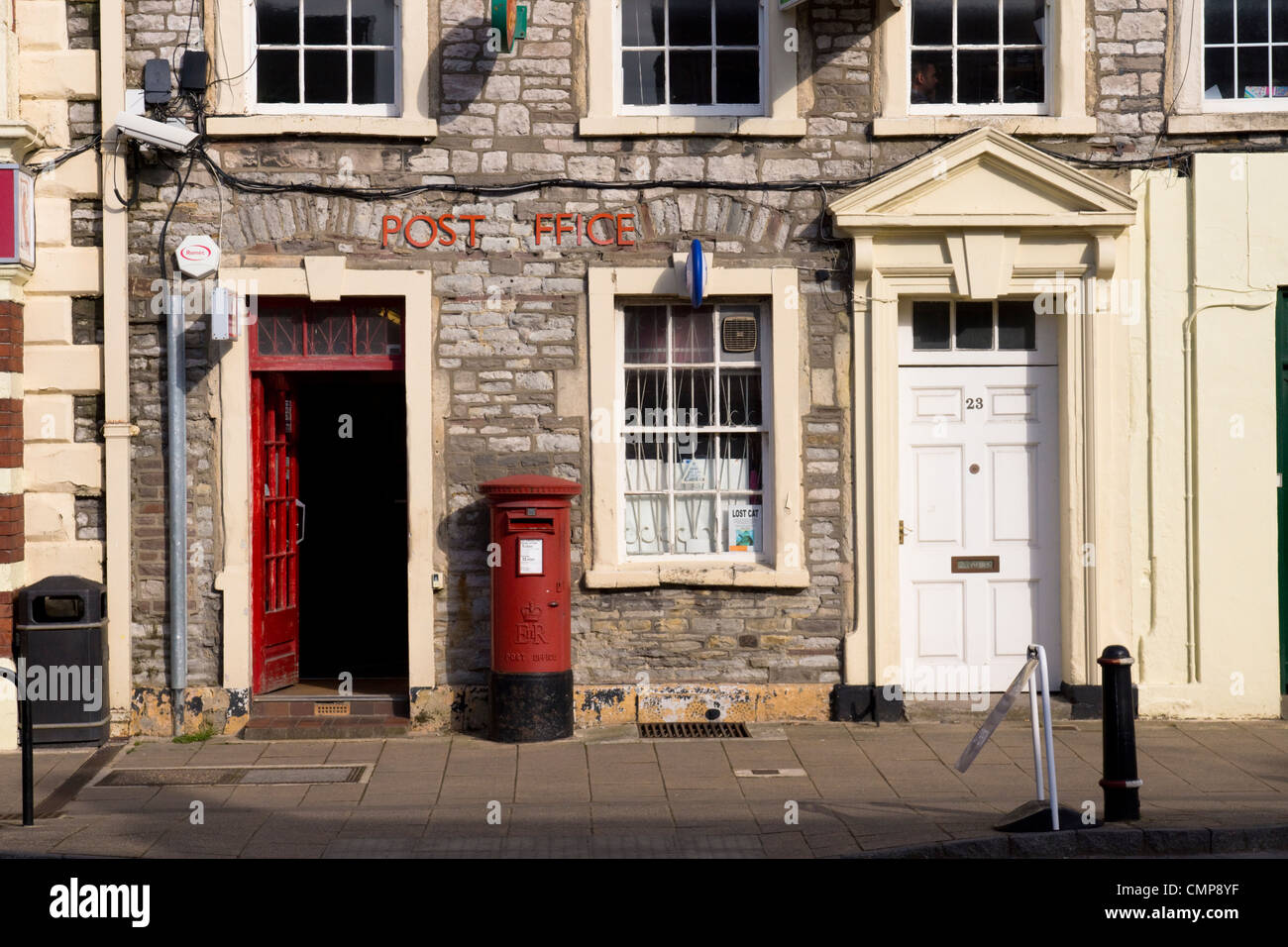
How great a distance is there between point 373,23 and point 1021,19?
178 inches

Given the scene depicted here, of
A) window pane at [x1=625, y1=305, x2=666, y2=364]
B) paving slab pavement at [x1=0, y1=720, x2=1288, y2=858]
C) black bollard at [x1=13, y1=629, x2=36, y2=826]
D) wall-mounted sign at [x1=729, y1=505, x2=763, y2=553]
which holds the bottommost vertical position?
paving slab pavement at [x1=0, y1=720, x2=1288, y2=858]

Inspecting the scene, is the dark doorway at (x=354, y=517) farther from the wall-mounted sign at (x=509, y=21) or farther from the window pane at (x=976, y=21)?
the window pane at (x=976, y=21)

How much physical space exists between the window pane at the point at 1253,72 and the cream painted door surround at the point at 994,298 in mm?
1200

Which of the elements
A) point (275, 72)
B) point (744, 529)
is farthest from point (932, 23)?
point (275, 72)

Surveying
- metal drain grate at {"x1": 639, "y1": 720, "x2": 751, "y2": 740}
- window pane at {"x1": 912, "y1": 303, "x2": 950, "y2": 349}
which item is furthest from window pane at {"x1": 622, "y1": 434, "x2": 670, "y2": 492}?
window pane at {"x1": 912, "y1": 303, "x2": 950, "y2": 349}

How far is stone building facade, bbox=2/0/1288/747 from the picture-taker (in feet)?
31.5

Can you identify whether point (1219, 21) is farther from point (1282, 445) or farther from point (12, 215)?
point (12, 215)

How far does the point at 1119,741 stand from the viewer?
6.82 meters

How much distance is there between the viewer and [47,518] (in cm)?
952

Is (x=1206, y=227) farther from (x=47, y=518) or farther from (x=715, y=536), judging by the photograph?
(x=47, y=518)

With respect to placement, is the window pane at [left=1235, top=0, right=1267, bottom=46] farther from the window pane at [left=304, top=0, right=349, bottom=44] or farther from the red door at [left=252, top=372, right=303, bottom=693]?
the red door at [left=252, top=372, right=303, bottom=693]

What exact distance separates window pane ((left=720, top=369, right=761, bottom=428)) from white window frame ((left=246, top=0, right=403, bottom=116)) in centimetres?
293

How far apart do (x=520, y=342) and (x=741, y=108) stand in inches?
88.2

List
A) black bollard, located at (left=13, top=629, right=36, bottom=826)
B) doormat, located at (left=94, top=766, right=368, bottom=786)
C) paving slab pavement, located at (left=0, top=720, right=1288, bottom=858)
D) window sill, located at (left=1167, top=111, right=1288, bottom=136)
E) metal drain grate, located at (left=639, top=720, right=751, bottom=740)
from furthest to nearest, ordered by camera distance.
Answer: window sill, located at (left=1167, top=111, right=1288, bottom=136) → metal drain grate, located at (left=639, top=720, right=751, bottom=740) → doormat, located at (left=94, top=766, right=368, bottom=786) → black bollard, located at (left=13, top=629, right=36, bottom=826) → paving slab pavement, located at (left=0, top=720, right=1288, bottom=858)
